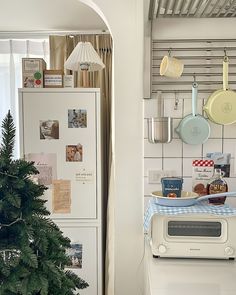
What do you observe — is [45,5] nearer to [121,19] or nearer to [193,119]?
[121,19]

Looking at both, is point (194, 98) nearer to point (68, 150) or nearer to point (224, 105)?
point (224, 105)

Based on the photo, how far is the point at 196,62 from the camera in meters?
1.95

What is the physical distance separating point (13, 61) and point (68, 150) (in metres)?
1.22

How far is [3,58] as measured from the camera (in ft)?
9.98

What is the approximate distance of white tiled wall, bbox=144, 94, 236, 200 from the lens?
1954 millimetres

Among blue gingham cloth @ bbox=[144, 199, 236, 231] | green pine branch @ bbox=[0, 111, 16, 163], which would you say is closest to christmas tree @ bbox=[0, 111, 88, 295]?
green pine branch @ bbox=[0, 111, 16, 163]

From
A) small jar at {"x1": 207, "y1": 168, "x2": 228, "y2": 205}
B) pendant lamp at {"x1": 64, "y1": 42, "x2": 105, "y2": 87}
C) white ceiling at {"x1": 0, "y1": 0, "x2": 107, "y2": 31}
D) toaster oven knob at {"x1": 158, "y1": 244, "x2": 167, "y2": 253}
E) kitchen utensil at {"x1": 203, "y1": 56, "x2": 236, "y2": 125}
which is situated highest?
white ceiling at {"x1": 0, "y1": 0, "x2": 107, "y2": 31}

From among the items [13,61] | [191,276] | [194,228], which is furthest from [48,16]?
[191,276]

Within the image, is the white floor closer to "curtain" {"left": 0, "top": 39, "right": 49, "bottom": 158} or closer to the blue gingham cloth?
the blue gingham cloth

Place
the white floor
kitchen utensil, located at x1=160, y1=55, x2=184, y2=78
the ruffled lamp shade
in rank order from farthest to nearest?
the ruffled lamp shade, kitchen utensil, located at x1=160, y1=55, x2=184, y2=78, the white floor

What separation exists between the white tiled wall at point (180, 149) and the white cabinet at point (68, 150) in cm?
45

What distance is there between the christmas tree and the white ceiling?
6.03 feet

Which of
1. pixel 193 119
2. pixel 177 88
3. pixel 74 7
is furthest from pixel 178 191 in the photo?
pixel 74 7

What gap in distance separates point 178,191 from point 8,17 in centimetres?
198
